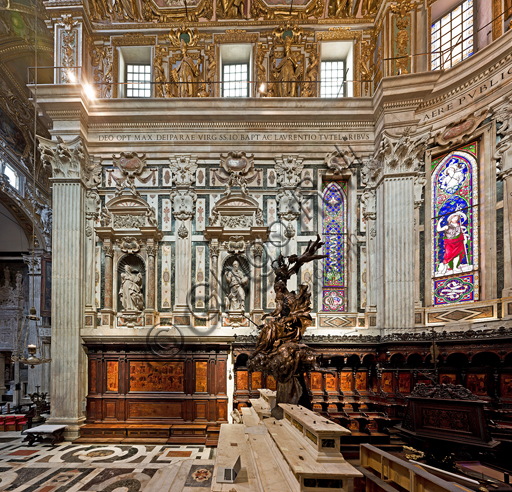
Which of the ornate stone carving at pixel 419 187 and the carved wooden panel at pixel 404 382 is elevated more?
the ornate stone carving at pixel 419 187

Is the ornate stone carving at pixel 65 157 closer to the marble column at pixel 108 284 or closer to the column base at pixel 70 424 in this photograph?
the marble column at pixel 108 284

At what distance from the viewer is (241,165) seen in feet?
46.3

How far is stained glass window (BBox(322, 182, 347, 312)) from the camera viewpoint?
14.1 m

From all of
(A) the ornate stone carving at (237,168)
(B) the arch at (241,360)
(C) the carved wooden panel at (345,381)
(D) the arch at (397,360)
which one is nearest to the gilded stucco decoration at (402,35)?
(A) the ornate stone carving at (237,168)

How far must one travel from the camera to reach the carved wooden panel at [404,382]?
11.8 meters

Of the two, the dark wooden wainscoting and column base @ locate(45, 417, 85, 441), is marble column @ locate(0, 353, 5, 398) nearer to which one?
column base @ locate(45, 417, 85, 441)

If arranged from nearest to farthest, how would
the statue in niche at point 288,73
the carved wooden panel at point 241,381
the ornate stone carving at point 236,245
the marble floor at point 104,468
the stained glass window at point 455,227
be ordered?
the marble floor at point 104,468, the stained glass window at point 455,227, the carved wooden panel at point 241,381, the ornate stone carving at point 236,245, the statue in niche at point 288,73

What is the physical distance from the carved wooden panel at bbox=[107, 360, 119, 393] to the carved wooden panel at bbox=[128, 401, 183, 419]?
37.1 inches

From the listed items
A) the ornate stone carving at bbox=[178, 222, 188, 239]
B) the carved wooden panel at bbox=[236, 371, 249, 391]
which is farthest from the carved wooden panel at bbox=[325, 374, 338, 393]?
the ornate stone carving at bbox=[178, 222, 188, 239]

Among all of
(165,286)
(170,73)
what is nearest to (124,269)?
(165,286)

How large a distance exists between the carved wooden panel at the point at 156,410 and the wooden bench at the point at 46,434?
2142mm

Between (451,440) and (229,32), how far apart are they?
1519 cm

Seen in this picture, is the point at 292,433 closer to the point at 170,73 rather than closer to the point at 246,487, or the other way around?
the point at 246,487

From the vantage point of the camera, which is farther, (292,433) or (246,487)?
(292,433)
